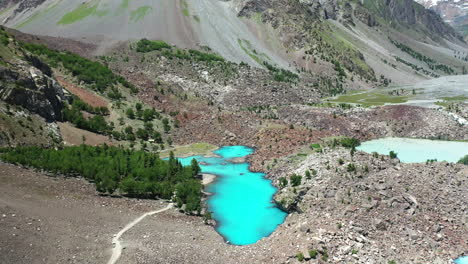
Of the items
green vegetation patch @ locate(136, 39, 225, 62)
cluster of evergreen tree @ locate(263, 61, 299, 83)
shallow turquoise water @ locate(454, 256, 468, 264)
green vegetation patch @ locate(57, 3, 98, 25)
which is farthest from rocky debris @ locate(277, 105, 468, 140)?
green vegetation patch @ locate(57, 3, 98, 25)

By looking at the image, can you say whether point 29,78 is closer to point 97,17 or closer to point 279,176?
point 279,176

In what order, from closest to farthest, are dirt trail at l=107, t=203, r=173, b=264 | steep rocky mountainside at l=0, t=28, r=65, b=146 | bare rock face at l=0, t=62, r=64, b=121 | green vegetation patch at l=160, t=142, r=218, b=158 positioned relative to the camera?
dirt trail at l=107, t=203, r=173, b=264 < steep rocky mountainside at l=0, t=28, r=65, b=146 < bare rock face at l=0, t=62, r=64, b=121 < green vegetation patch at l=160, t=142, r=218, b=158

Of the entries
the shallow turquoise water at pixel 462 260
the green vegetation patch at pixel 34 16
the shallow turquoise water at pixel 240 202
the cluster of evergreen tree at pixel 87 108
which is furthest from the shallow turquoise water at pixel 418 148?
the green vegetation patch at pixel 34 16

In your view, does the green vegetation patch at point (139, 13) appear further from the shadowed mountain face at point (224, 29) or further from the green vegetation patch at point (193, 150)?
the green vegetation patch at point (193, 150)

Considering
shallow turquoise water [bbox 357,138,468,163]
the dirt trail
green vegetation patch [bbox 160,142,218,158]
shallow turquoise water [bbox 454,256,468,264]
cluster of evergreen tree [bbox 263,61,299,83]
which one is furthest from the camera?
cluster of evergreen tree [bbox 263,61,299,83]

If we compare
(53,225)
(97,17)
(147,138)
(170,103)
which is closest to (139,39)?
(97,17)

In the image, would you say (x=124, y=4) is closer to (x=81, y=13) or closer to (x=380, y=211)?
(x=81, y=13)

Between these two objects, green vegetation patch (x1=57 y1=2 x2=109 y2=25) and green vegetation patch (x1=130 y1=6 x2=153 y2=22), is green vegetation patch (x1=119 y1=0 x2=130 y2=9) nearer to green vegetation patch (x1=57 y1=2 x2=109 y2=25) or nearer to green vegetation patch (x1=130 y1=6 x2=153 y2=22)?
green vegetation patch (x1=130 y1=6 x2=153 y2=22)

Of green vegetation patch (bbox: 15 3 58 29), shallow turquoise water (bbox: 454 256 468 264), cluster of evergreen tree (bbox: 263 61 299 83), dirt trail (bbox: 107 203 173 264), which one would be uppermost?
green vegetation patch (bbox: 15 3 58 29)
